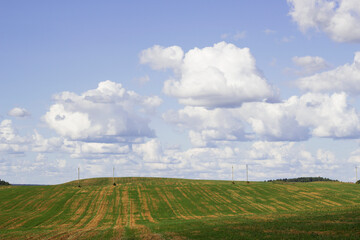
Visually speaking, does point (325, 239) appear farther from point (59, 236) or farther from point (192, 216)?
point (192, 216)

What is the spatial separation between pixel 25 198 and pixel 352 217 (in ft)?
286

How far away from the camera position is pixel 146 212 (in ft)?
304

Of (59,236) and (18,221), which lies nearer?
(59,236)

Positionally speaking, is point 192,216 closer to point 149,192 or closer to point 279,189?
point 149,192

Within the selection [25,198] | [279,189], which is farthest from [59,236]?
[279,189]

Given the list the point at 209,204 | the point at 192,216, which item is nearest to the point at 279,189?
the point at 209,204

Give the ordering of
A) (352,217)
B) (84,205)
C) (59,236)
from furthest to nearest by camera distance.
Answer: (84,205)
(352,217)
(59,236)

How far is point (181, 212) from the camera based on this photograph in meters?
93.1

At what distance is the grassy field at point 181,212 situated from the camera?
54.2m

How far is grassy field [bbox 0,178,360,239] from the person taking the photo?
54156mm

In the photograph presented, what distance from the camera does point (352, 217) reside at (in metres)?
62.4

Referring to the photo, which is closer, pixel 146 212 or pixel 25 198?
pixel 146 212

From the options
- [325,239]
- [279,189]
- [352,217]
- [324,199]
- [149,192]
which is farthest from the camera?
[279,189]

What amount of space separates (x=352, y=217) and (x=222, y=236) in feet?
81.4
